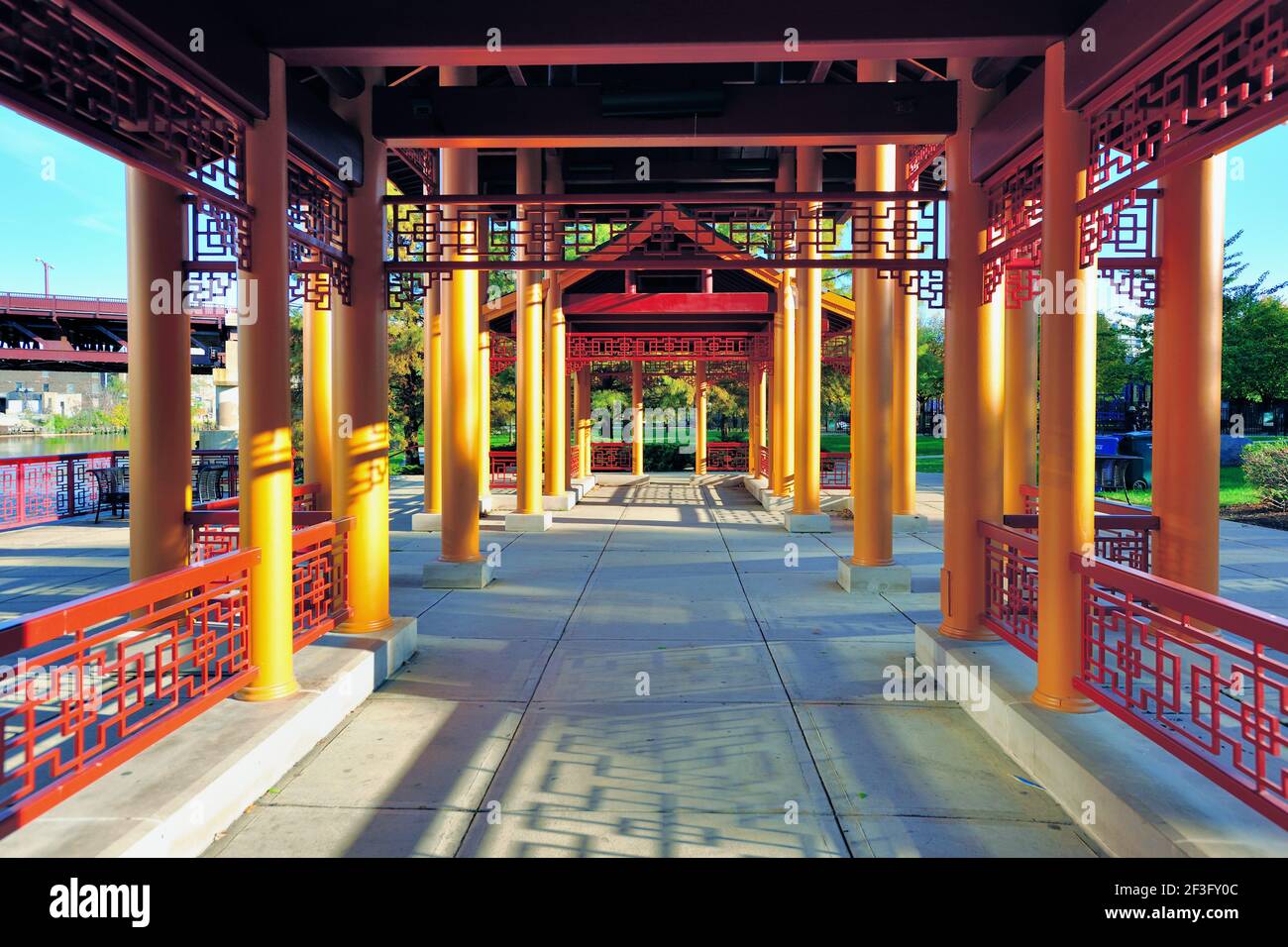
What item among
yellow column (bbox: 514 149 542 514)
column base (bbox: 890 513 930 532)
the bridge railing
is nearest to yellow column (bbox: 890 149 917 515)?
column base (bbox: 890 513 930 532)

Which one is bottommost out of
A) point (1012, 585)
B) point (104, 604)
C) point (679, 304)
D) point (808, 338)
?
point (1012, 585)

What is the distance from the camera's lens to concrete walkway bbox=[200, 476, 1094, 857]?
3738 mm

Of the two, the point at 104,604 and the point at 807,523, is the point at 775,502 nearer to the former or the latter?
the point at 807,523

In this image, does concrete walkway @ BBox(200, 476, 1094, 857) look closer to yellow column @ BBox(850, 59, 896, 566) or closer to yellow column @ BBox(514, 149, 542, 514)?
yellow column @ BBox(850, 59, 896, 566)

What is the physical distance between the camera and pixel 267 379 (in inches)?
197

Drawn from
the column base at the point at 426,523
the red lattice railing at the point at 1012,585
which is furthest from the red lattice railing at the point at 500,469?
the red lattice railing at the point at 1012,585

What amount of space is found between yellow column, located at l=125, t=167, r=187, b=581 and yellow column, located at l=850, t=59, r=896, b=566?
669 cm

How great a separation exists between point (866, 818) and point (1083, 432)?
250cm

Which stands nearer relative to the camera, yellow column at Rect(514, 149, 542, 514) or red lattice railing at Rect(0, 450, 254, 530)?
red lattice railing at Rect(0, 450, 254, 530)

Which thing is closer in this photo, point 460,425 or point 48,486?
point 460,425

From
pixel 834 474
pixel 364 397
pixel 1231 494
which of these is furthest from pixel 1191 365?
pixel 1231 494

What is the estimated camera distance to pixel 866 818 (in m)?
3.91

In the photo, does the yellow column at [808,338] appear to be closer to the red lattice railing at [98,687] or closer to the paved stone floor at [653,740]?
the paved stone floor at [653,740]

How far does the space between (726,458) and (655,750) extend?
26362 mm
